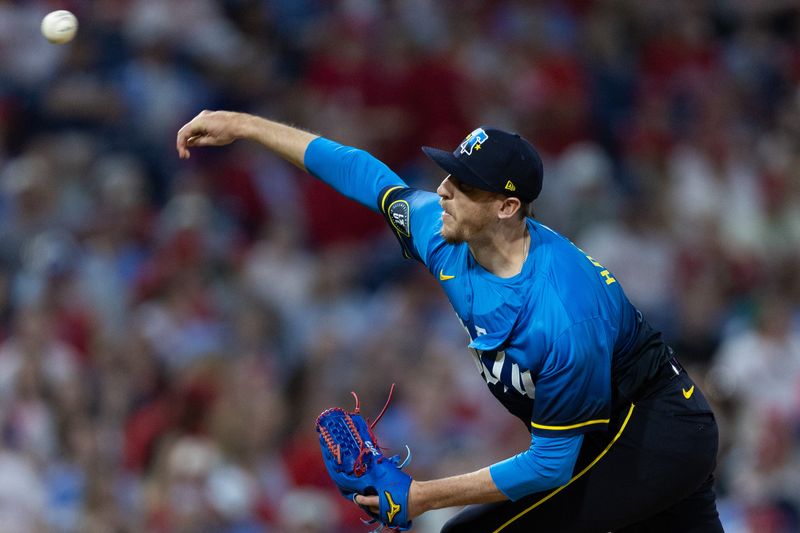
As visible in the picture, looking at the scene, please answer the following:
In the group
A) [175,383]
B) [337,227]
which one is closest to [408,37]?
[337,227]

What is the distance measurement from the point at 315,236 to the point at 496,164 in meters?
5.80

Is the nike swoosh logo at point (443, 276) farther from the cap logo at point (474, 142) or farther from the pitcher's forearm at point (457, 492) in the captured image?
the pitcher's forearm at point (457, 492)

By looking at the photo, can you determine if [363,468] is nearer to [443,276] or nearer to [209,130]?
[443,276]

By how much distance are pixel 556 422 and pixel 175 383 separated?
14.8 feet

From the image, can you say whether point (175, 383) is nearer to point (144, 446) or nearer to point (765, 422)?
point (144, 446)

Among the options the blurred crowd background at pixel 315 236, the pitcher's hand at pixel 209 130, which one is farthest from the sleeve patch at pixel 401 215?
the blurred crowd background at pixel 315 236

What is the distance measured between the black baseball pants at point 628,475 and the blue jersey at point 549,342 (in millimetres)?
Answer: 134

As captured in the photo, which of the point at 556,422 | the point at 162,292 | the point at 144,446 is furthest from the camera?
the point at 162,292

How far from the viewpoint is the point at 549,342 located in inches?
184

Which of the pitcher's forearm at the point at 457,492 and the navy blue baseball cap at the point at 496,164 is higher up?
the navy blue baseball cap at the point at 496,164

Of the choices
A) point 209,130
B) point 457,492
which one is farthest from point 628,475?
point 209,130

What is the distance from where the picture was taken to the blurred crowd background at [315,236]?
27.4 ft

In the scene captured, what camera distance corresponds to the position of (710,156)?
11516mm

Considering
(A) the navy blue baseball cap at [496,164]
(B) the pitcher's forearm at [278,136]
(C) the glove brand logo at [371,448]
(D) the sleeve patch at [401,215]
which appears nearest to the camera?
(A) the navy blue baseball cap at [496,164]
